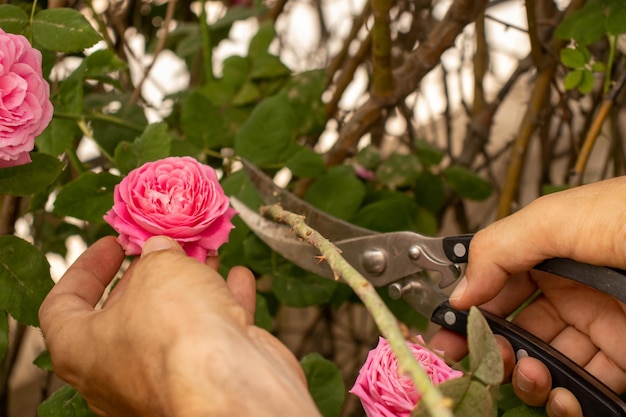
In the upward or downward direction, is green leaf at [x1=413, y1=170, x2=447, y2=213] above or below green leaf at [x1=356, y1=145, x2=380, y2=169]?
below

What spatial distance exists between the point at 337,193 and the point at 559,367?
0.36m

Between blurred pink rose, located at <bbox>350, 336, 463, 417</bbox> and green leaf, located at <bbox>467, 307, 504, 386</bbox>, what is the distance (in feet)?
0.38

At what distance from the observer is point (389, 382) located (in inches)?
22.8

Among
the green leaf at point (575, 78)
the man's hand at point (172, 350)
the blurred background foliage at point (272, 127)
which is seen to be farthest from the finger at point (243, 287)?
the green leaf at point (575, 78)

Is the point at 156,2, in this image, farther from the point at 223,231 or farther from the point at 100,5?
the point at 223,231

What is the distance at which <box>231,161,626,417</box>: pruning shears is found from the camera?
640mm

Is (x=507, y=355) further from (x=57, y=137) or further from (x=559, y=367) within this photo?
(x=57, y=137)

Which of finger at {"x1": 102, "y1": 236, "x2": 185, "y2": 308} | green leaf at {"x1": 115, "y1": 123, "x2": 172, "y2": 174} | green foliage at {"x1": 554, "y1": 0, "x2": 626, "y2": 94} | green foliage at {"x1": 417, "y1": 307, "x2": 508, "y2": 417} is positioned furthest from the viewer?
green foliage at {"x1": 554, "y1": 0, "x2": 626, "y2": 94}

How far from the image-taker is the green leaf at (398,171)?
1.08 m

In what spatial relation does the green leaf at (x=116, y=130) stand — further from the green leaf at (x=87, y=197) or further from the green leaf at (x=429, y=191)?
the green leaf at (x=429, y=191)

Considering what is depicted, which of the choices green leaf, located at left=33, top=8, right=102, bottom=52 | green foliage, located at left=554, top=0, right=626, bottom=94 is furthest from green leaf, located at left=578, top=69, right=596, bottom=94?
green leaf, located at left=33, top=8, right=102, bottom=52

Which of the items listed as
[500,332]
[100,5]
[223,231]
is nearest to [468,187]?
[500,332]

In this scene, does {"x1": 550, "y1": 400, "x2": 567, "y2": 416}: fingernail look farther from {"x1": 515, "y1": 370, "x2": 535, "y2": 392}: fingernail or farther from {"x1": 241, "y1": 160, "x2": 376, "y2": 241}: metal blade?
{"x1": 241, "y1": 160, "x2": 376, "y2": 241}: metal blade

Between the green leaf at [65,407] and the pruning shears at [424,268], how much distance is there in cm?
25
